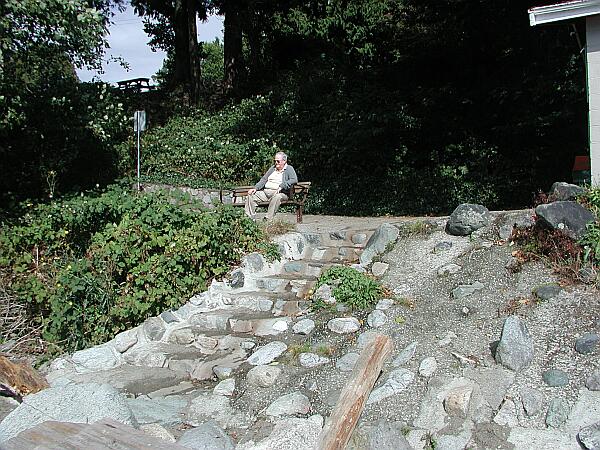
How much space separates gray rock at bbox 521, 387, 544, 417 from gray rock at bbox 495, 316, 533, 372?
313mm

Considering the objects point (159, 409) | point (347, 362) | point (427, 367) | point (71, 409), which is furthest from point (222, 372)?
point (427, 367)

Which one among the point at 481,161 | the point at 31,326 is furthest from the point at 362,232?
the point at 481,161

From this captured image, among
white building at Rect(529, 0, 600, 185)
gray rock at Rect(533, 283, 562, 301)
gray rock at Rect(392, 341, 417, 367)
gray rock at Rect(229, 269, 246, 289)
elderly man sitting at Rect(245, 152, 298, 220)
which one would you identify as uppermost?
white building at Rect(529, 0, 600, 185)

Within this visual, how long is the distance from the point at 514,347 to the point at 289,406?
1932mm

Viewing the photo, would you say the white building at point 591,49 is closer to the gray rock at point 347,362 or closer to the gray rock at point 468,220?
the gray rock at point 468,220

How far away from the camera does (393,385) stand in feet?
19.0

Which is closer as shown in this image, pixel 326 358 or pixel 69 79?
pixel 326 358

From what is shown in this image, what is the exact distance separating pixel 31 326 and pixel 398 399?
474cm

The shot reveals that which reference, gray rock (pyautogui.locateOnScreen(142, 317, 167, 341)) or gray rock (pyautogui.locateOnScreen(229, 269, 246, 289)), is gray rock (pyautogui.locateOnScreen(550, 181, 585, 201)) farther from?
gray rock (pyautogui.locateOnScreen(142, 317, 167, 341))

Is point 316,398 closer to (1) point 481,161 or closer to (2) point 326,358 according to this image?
(2) point 326,358

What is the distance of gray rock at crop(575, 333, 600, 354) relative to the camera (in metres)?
5.68

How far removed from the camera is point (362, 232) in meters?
9.11

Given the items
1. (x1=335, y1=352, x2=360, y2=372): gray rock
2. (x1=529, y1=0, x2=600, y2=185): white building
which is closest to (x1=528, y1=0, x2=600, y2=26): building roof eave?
(x1=529, y1=0, x2=600, y2=185): white building

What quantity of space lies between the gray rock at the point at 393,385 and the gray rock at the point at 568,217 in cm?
222
